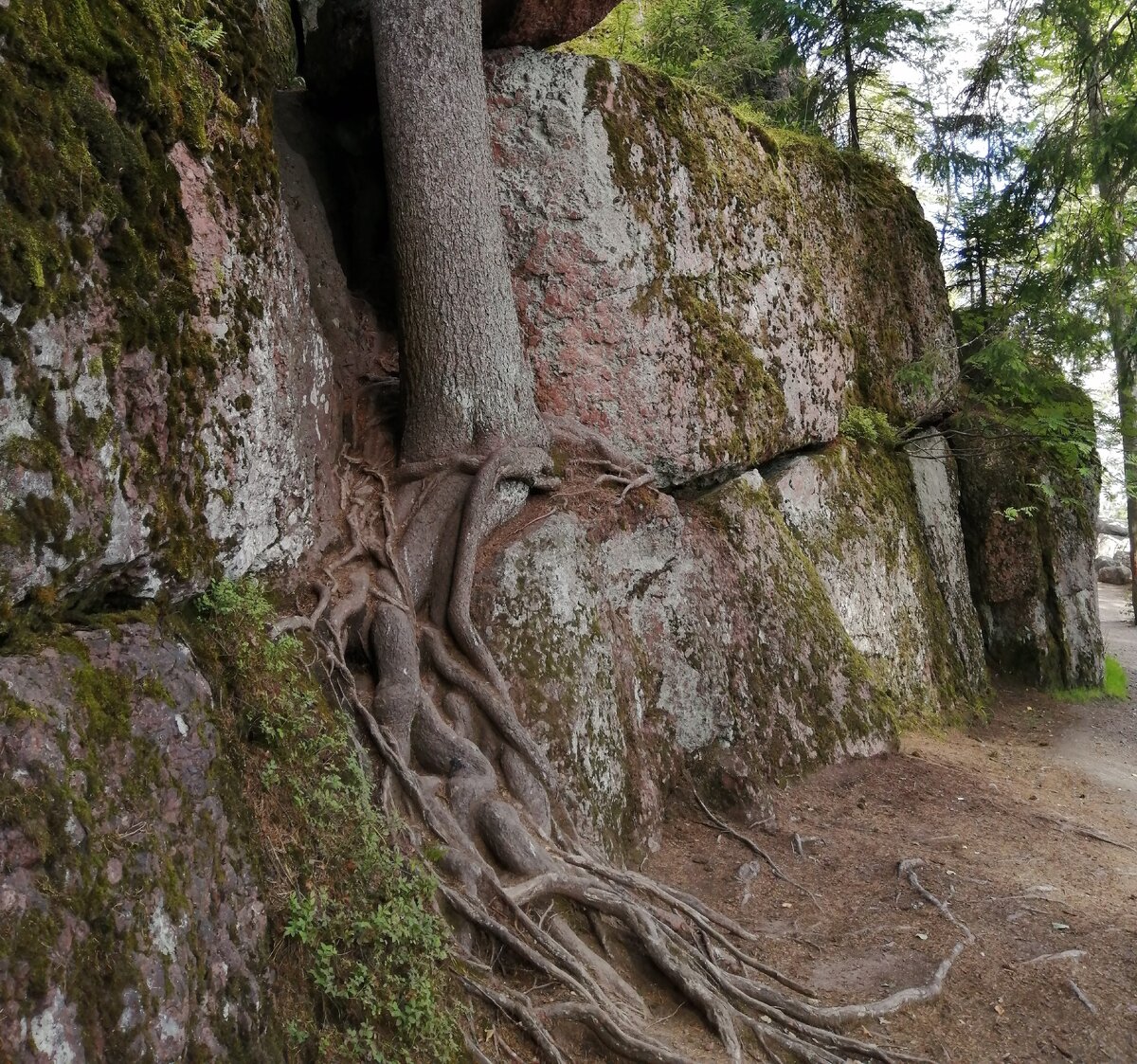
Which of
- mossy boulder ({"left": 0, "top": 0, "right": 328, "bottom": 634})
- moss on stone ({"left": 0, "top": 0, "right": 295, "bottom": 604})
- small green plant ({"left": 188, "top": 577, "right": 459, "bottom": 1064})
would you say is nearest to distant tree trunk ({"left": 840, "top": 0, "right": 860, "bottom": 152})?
mossy boulder ({"left": 0, "top": 0, "right": 328, "bottom": 634})

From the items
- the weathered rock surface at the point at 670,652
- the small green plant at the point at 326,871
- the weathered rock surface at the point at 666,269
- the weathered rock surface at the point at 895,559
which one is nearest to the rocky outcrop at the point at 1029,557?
the weathered rock surface at the point at 895,559

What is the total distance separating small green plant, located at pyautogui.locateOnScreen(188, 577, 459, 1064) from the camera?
360 centimetres

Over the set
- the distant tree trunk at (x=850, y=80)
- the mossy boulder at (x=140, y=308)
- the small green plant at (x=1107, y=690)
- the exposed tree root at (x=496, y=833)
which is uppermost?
the distant tree trunk at (x=850, y=80)

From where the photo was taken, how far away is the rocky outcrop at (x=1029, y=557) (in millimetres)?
13242

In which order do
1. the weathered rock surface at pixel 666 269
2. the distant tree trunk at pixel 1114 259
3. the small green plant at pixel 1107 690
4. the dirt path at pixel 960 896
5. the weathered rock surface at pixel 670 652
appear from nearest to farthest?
the dirt path at pixel 960 896 → the weathered rock surface at pixel 670 652 → the weathered rock surface at pixel 666 269 → the distant tree trunk at pixel 1114 259 → the small green plant at pixel 1107 690

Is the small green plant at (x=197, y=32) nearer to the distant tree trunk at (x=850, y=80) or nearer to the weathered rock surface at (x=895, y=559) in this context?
the weathered rock surface at (x=895, y=559)

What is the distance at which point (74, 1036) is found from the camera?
2705 millimetres

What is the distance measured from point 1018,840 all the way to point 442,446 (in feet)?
16.6

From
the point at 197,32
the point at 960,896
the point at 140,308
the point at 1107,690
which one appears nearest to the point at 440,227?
the point at 197,32

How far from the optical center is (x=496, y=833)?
508 centimetres

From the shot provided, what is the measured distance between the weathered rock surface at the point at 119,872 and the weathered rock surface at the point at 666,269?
4570 millimetres

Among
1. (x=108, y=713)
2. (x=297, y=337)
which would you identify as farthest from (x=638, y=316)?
(x=108, y=713)

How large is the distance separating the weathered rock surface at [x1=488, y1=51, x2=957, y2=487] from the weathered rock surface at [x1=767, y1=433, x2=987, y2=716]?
2.05ft

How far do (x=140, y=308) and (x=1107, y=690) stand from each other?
13.4 m
